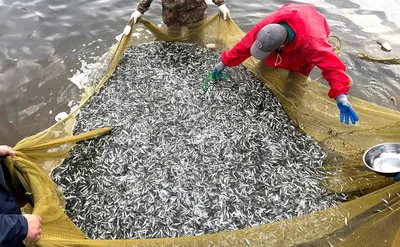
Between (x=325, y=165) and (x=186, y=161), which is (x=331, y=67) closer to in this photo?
(x=325, y=165)

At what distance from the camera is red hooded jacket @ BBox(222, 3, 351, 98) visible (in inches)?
178

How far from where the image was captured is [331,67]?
4.52m

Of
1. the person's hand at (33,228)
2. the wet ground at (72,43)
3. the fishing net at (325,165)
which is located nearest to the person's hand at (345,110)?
the fishing net at (325,165)

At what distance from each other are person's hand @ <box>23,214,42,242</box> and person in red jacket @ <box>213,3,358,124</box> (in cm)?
321

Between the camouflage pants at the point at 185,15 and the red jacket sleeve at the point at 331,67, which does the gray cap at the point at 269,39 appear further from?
the camouflage pants at the point at 185,15

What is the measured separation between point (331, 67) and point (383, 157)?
125 centimetres

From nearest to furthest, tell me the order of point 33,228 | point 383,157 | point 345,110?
point 33,228, point 383,157, point 345,110

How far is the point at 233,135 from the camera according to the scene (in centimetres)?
488

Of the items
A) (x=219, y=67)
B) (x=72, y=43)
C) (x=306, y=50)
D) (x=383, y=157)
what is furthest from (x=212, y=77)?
(x=72, y=43)

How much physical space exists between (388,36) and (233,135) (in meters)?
5.37

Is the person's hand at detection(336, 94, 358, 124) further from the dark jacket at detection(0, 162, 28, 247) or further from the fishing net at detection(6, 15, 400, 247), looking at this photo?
the dark jacket at detection(0, 162, 28, 247)

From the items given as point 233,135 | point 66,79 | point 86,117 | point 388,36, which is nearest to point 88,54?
point 66,79

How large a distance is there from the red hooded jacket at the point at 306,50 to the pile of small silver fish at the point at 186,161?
654 millimetres

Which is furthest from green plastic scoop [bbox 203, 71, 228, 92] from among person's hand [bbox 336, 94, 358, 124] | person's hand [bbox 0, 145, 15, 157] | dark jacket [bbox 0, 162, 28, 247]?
dark jacket [bbox 0, 162, 28, 247]
